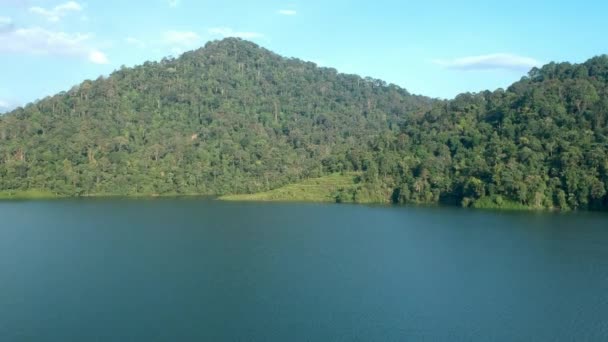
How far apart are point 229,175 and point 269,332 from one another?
228 feet

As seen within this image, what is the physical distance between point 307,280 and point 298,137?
77.6 meters

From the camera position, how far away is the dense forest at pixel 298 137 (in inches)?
2343

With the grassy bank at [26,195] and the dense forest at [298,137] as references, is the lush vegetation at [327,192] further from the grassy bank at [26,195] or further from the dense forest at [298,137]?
the grassy bank at [26,195]

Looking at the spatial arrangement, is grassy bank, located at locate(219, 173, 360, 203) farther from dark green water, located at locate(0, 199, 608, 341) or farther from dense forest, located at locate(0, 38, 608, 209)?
dark green water, located at locate(0, 199, 608, 341)

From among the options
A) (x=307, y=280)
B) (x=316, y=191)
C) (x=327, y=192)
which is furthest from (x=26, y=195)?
(x=307, y=280)

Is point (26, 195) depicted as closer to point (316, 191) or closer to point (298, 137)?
point (316, 191)

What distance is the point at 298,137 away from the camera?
344ft

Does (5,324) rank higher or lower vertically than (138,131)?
lower

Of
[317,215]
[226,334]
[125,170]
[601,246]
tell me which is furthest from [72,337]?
[125,170]

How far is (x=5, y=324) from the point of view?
21469mm

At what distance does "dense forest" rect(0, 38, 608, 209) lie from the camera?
59500 mm

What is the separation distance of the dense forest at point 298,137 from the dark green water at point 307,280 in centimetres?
1213

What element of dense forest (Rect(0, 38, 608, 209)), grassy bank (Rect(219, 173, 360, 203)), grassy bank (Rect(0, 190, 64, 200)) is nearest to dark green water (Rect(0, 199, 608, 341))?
dense forest (Rect(0, 38, 608, 209))

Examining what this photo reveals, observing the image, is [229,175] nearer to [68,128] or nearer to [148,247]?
[68,128]
